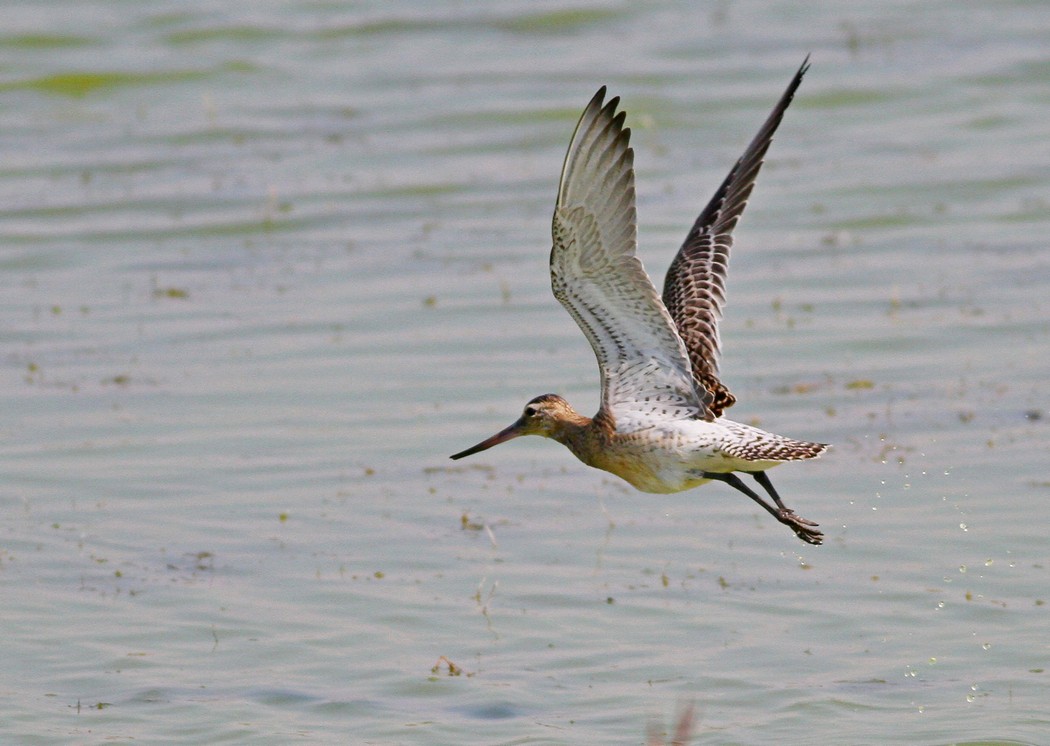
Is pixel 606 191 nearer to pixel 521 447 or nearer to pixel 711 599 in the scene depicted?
pixel 711 599

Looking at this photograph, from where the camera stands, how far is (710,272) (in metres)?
8.13

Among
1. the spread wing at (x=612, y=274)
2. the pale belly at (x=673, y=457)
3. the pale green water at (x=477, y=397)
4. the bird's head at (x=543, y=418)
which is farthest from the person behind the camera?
the bird's head at (x=543, y=418)

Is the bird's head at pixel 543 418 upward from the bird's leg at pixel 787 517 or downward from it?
upward

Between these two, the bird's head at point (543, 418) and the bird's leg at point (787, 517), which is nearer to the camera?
the bird's leg at point (787, 517)

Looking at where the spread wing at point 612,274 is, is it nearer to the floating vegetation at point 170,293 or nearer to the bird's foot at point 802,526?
the bird's foot at point 802,526

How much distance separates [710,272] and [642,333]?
1.15m

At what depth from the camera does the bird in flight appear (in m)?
6.69

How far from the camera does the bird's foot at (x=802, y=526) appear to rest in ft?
24.6

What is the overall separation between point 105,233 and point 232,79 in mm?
5153

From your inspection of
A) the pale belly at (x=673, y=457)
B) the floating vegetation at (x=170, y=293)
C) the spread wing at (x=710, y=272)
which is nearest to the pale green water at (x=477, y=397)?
the floating vegetation at (x=170, y=293)

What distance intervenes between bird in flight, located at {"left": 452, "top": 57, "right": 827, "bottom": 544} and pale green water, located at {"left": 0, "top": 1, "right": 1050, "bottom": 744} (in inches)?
33.0

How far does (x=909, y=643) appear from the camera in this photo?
297 inches

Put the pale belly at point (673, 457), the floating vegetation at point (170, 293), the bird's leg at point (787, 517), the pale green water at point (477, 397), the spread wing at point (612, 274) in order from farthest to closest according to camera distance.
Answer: the floating vegetation at point (170, 293), the bird's leg at point (787, 517), the pale green water at point (477, 397), the pale belly at point (673, 457), the spread wing at point (612, 274)

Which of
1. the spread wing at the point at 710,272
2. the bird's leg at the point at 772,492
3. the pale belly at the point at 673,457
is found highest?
the spread wing at the point at 710,272
